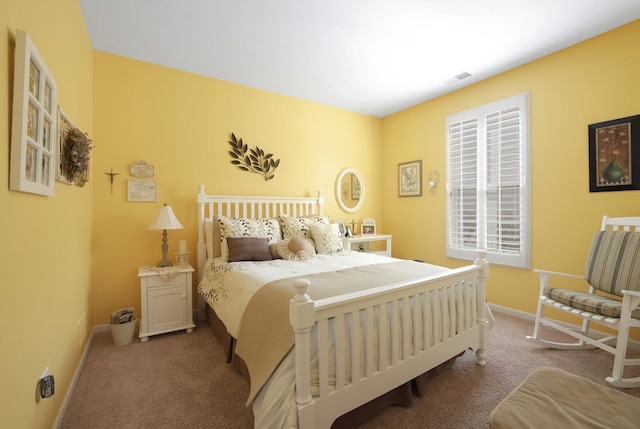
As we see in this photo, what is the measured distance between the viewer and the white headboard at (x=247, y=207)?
3.08 m

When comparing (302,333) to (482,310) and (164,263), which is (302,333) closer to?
(482,310)

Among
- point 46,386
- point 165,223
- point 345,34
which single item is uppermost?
point 345,34

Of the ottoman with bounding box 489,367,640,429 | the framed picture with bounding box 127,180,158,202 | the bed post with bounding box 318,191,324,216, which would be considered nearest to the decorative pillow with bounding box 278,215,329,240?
the bed post with bounding box 318,191,324,216

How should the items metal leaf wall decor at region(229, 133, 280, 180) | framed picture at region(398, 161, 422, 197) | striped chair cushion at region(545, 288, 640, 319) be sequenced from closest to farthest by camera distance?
striped chair cushion at region(545, 288, 640, 319) < metal leaf wall decor at region(229, 133, 280, 180) < framed picture at region(398, 161, 422, 197)

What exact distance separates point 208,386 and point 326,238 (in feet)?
5.43

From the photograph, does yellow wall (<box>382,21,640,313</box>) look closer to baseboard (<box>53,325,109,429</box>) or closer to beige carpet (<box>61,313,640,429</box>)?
beige carpet (<box>61,313,640,429</box>)

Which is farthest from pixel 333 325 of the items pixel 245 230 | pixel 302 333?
pixel 245 230

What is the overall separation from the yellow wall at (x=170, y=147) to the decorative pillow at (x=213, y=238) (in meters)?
0.24

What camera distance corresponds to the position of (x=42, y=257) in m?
1.38

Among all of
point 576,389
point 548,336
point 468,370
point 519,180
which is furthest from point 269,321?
point 519,180

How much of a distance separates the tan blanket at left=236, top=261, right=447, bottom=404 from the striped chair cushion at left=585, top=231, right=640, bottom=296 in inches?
52.2

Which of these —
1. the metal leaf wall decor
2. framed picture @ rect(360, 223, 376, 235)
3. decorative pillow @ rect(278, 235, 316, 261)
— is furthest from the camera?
framed picture @ rect(360, 223, 376, 235)

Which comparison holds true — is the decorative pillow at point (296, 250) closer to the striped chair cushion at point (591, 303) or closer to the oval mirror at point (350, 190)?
the oval mirror at point (350, 190)

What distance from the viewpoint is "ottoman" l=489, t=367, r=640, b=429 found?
948 millimetres
